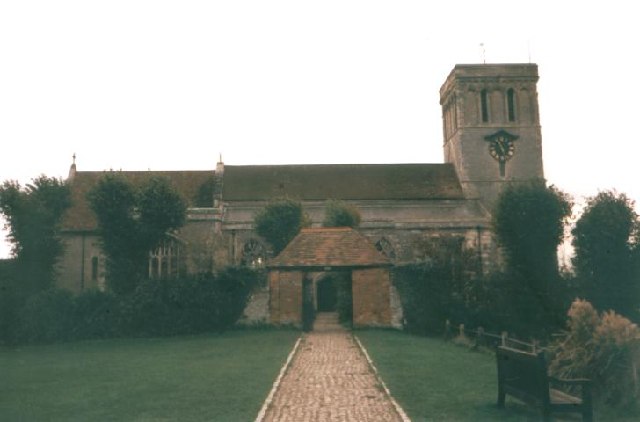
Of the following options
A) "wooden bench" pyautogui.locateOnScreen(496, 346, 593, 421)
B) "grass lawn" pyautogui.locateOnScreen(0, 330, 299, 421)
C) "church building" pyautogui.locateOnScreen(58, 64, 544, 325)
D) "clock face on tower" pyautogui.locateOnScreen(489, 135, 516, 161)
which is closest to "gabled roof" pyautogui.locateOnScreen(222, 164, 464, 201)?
"church building" pyautogui.locateOnScreen(58, 64, 544, 325)

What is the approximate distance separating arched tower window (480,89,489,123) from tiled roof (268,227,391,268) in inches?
957

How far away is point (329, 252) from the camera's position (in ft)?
94.8

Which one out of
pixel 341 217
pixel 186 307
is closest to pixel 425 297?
pixel 341 217

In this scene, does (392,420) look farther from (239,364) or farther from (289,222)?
(289,222)

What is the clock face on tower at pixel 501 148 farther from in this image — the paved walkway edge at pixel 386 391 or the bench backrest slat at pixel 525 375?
the bench backrest slat at pixel 525 375

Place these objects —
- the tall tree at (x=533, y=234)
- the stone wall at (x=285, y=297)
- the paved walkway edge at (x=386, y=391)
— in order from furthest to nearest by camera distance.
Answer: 1. the tall tree at (x=533, y=234)
2. the stone wall at (x=285, y=297)
3. the paved walkway edge at (x=386, y=391)

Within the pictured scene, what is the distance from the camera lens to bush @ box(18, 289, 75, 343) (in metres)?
30.5

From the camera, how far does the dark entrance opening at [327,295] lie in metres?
45.9

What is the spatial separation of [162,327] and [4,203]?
12963 mm

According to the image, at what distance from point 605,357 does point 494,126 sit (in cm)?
3911

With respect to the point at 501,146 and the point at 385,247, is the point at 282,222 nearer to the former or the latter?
the point at 385,247

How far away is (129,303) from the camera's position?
30.3 metres

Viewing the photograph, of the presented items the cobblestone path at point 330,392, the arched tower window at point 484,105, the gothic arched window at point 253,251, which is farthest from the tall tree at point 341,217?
the cobblestone path at point 330,392

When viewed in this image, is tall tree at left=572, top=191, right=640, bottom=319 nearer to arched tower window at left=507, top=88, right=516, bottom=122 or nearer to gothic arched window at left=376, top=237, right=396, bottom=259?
arched tower window at left=507, top=88, right=516, bottom=122
